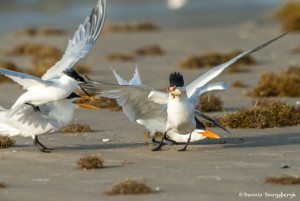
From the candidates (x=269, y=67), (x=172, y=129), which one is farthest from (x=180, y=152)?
(x=269, y=67)

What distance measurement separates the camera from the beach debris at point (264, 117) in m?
10.9

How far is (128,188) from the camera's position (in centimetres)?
729

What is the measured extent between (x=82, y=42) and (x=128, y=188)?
14.0 feet

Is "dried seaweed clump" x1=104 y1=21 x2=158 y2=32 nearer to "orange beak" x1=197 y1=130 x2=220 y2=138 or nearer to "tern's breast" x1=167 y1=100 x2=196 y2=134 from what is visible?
"orange beak" x1=197 y1=130 x2=220 y2=138

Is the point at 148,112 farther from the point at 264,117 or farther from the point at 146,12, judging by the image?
the point at 146,12

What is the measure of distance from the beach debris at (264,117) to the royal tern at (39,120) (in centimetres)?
214

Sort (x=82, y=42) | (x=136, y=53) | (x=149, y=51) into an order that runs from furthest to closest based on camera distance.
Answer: (x=149, y=51) → (x=136, y=53) → (x=82, y=42)

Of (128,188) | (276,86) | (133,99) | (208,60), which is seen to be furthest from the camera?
(208,60)

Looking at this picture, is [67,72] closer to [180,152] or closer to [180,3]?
[180,152]

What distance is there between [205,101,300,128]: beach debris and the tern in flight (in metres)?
1.13

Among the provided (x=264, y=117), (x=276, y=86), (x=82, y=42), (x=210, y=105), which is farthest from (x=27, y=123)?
(x=276, y=86)

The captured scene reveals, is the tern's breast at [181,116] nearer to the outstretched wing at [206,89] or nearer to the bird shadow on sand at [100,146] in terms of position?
the outstretched wing at [206,89]

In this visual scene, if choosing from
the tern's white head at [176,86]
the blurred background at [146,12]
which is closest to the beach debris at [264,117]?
the tern's white head at [176,86]

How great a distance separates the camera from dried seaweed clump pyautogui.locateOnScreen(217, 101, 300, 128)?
10.9 m
